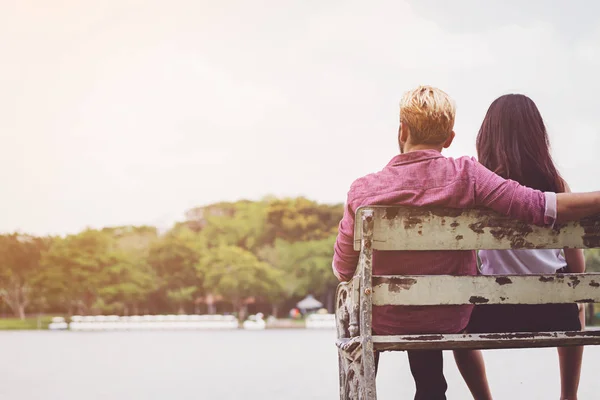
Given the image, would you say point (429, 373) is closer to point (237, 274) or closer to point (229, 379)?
point (229, 379)

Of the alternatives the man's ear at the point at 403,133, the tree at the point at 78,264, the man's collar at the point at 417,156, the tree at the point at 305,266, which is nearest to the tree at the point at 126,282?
the tree at the point at 78,264

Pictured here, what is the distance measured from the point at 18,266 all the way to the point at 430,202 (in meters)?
66.2

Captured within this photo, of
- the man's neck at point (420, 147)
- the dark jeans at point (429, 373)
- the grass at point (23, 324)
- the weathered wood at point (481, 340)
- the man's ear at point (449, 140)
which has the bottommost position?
the grass at point (23, 324)

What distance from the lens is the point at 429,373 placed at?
333 cm

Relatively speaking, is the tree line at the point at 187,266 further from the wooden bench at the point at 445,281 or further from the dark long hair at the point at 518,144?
the wooden bench at the point at 445,281

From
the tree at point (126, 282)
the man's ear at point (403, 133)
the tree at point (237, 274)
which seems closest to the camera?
the man's ear at point (403, 133)

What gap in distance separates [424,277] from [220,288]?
5444 cm

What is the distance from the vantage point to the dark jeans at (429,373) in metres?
3.30

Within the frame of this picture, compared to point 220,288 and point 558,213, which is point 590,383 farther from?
point 220,288

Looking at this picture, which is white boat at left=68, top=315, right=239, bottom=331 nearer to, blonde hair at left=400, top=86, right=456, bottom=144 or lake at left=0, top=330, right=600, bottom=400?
lake at left=0, top=330, right=600, bottom=400

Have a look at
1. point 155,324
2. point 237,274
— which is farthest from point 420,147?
point 237,274

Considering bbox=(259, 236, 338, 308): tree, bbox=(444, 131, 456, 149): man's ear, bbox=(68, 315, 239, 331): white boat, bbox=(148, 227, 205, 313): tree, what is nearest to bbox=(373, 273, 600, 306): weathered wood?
bbox=(444, 131, 456, 149): man's ear

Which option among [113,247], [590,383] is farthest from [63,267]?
[590,383]

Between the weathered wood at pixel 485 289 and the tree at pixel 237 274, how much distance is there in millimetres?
52672
